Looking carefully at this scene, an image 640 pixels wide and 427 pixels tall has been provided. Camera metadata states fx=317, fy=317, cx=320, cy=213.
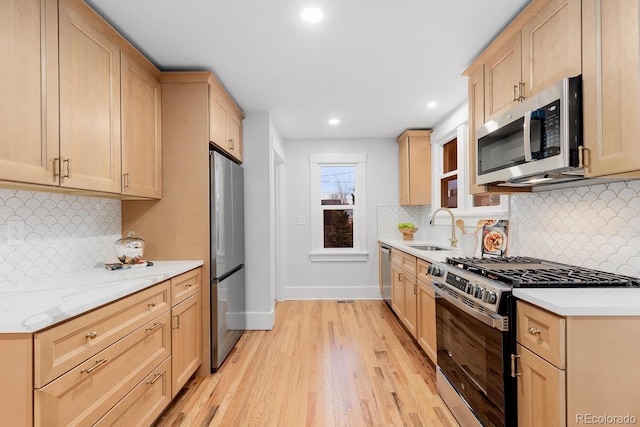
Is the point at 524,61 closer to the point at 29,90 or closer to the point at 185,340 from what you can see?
the point at 29,90

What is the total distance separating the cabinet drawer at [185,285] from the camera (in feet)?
6.78

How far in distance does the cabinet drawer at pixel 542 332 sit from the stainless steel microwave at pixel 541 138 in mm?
692

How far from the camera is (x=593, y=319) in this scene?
1.17 m

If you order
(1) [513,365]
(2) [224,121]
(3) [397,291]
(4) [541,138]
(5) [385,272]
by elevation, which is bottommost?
(3) [397,291]

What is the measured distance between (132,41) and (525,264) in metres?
2.93

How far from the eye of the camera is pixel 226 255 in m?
2.76

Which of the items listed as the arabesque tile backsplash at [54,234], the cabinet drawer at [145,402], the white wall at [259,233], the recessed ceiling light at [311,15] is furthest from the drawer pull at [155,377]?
the recessed ceiling light at [311,15]

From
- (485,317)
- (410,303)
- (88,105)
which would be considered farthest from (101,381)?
(410,303)

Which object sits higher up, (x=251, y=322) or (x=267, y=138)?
(x=267, y=138)

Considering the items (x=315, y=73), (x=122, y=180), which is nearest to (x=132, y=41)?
(x=122, y=180)

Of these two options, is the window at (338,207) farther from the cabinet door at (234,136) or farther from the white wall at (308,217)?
the cabinet door at (234,136)

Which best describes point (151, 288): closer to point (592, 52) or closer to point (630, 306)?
point (630, 306)

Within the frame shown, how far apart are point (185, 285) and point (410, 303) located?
80.1 inches

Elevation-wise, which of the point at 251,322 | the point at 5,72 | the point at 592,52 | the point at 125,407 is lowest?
the point at 251,322
